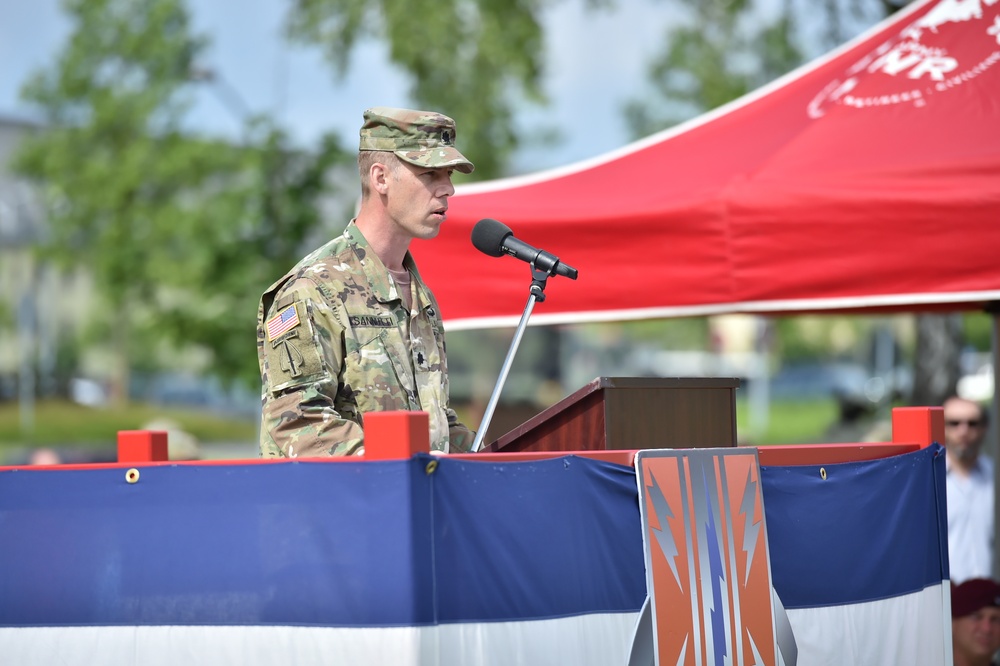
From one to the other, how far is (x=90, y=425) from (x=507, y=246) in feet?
113

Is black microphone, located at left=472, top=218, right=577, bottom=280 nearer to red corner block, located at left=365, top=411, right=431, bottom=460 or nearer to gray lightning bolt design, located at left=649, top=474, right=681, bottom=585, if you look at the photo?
gray lightning bolt design, located at left=649, top=474, right=681, bottom=585

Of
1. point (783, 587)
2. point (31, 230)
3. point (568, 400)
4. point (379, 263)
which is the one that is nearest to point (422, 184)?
point (379, 263)

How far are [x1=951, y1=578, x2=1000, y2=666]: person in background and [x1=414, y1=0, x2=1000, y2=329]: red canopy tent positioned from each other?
1.36m

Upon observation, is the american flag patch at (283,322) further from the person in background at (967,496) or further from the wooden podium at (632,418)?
the person in background at (967,496)

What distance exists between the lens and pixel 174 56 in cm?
2623

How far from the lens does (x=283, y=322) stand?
3344 mm

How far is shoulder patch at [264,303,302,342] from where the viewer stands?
10.9 ft

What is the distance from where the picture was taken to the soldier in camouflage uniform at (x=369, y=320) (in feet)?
10.7

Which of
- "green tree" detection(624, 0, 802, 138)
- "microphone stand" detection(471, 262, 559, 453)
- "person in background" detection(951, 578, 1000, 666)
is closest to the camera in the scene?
"microphone stand" detection(471, 262, 559, 453)

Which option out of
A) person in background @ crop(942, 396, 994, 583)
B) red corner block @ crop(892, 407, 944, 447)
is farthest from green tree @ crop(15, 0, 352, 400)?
red corner block @ crop(892, 407, 944, 447)

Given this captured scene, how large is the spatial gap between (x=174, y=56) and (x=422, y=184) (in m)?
23.8

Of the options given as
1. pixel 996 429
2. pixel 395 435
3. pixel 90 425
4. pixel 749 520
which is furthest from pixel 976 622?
pixel 90 425

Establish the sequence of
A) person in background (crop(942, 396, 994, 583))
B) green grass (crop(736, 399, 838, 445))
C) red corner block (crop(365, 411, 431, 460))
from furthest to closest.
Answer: green grass (crop(736, 399, 838, 445))
person in background (crop(942, 396, 994, 583))
red corner block (crop(365, 411, 431, 460))

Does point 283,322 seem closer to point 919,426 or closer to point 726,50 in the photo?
point 919,426
